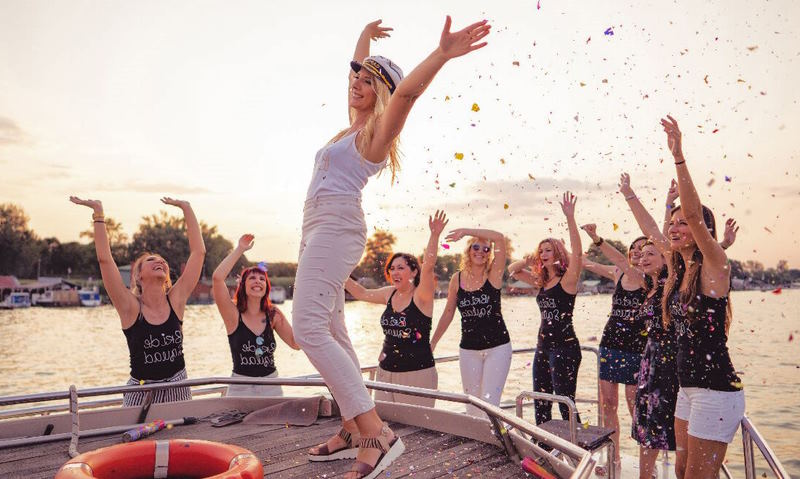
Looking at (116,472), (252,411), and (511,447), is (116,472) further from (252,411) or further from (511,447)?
(511,447)

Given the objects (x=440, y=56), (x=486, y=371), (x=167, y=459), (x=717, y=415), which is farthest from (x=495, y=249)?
(x=167, y=459)

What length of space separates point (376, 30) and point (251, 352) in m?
2.92

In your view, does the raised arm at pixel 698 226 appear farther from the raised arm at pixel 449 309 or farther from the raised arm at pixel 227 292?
the raised arm at pixel 227 292

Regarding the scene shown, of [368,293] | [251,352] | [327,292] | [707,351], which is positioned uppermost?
[327,292]

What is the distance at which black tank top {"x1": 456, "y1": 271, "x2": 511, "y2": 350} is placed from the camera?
6051 millimetres

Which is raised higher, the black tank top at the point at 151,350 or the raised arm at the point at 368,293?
the raised arm at the point at 368,293

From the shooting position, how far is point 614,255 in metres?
6.31

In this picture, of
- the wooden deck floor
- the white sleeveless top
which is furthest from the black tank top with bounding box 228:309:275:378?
the white sleeveless top

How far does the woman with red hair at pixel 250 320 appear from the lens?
17.4 feet

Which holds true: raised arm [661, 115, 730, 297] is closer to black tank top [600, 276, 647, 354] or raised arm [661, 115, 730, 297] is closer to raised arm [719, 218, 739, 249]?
raised arm [719, 218, 739, 249]

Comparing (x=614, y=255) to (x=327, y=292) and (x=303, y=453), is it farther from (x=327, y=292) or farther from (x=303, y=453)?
(x=327, y=292)

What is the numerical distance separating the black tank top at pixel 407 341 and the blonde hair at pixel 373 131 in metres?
2.73

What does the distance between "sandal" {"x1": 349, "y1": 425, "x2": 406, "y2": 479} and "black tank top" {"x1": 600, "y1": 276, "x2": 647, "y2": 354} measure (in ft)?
12.5

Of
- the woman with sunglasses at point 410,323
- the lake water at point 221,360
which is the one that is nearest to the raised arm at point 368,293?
the woman with sunglasses at point 410,323
